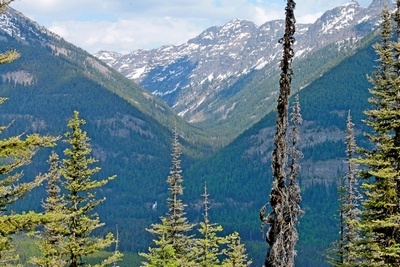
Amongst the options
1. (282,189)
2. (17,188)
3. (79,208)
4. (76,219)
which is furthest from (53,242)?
(282,189)

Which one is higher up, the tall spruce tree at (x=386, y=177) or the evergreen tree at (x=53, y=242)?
the tall spruce tree at (x=386, y=177)

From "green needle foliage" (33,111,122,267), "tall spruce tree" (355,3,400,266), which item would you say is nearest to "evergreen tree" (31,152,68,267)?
"green needle foliage" (33,111,122,267)

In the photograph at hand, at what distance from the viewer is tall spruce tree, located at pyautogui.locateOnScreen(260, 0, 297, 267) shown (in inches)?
583

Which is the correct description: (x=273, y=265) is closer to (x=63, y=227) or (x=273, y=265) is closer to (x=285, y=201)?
(x=285, y=201)

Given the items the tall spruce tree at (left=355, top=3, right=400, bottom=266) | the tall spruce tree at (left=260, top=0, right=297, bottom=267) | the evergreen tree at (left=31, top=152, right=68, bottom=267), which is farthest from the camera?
the evergreen tree at (left=31, top=152, right=68, bottom=267)

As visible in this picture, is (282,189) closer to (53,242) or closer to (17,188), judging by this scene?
(17,188)

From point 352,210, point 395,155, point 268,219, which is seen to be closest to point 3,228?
point 268,219

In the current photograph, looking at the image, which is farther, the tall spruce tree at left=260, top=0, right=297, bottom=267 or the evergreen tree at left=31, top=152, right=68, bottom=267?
the evergreen tree at left=31, top=152, right=68, bottom=267

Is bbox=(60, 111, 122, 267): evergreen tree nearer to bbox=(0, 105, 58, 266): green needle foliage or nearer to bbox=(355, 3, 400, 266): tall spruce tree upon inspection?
bbox=(0, 105, 58, 266): green needle foliage

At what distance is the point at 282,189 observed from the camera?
1501cm

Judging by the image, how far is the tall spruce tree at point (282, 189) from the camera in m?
14.8

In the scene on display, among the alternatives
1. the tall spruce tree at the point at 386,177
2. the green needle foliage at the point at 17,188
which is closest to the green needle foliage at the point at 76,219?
the green needle foliage at the point at 17,188

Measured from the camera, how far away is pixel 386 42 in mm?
27266

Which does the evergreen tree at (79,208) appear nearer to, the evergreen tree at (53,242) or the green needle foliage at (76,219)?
the green needle foliage at (76,219)
